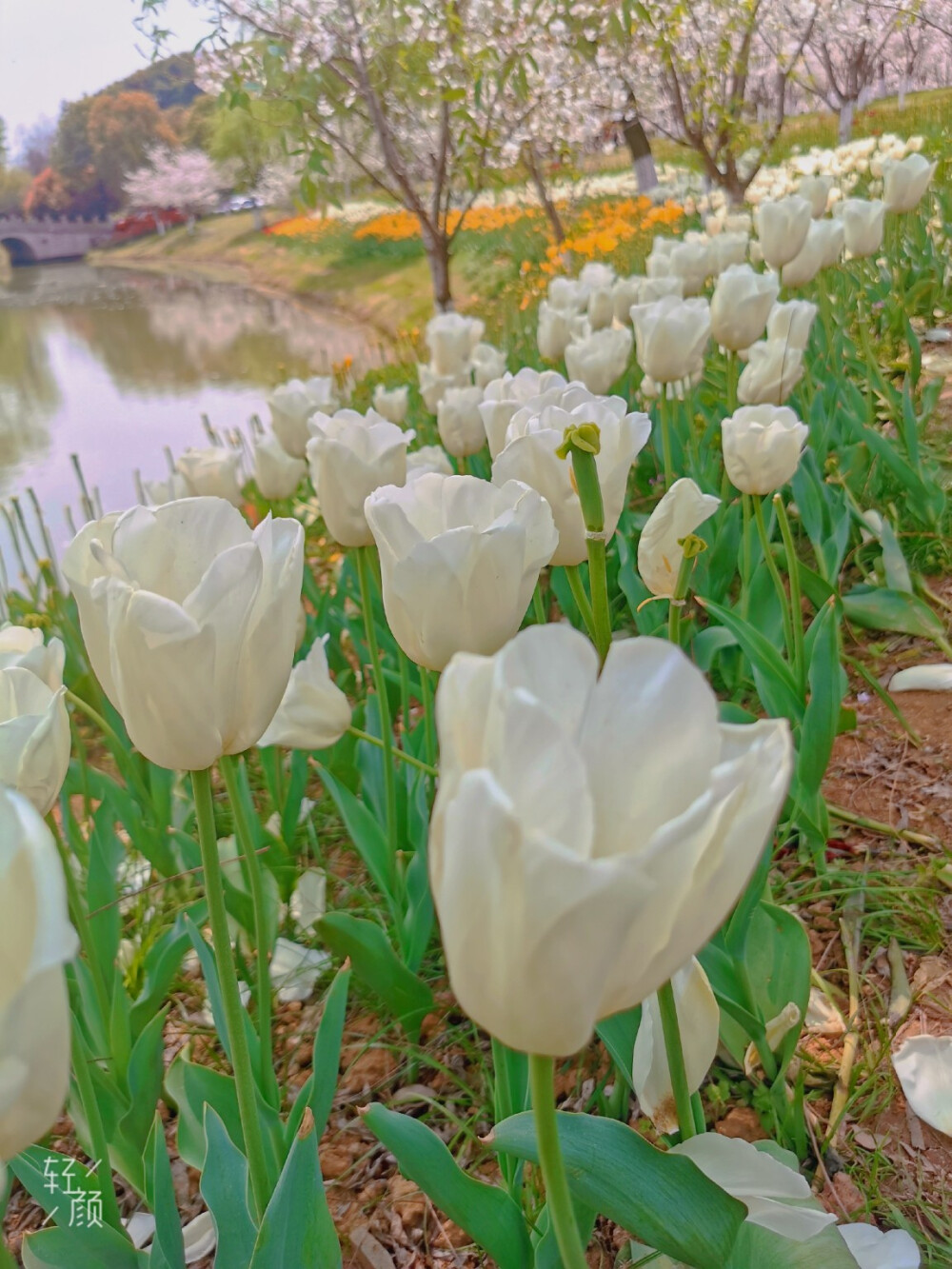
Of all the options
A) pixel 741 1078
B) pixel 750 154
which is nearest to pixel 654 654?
pixel 741 1078

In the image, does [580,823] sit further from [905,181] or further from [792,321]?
[905,181]

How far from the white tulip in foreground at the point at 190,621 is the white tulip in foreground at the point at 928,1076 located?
30.6 inches

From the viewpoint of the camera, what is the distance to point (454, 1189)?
2.41 feet

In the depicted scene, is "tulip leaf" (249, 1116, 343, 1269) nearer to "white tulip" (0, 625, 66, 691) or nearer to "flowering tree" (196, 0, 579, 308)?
"white tulip" (0, 625, 66, 691)

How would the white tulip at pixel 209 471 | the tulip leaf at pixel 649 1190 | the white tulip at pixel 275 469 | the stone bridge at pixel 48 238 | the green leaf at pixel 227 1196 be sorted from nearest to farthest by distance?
the tulip leaf at pixel 649 1190 → the green leaf at pixel 227 1196 → the white tulip at pixel 209 471 → the white tulip at pixel 275 469 → the stone bridge at pixel 48 238

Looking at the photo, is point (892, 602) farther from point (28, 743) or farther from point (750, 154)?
point (750, 154)

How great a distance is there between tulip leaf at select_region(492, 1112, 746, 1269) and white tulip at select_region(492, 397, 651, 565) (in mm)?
532

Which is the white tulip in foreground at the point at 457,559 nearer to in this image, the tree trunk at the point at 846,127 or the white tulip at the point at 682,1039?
the white tulip at the point at 682,1039

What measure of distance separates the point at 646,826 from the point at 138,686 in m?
0.37

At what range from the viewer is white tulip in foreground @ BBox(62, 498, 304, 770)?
2.14 feet

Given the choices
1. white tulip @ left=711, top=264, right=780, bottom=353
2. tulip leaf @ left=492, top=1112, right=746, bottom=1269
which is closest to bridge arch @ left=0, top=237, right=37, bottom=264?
white tulip @ left=711, top=264, right=780, bottom=353

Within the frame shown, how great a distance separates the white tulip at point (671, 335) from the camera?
76.4 inches

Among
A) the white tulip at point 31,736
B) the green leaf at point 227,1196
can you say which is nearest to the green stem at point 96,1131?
the green leaf at point 227,1196

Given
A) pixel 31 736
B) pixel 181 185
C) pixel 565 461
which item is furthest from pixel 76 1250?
pixel 181 185
